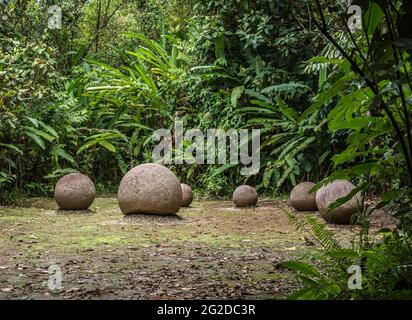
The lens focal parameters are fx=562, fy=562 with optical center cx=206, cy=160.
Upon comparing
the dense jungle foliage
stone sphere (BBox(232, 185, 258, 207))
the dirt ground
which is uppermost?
the dense jungle foliage

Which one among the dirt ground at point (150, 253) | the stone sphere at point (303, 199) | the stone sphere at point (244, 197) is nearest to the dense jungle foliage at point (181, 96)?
the stone sphere at point (303, 199)

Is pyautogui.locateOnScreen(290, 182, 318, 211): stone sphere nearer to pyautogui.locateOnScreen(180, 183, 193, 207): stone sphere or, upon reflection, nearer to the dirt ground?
the dirt ground

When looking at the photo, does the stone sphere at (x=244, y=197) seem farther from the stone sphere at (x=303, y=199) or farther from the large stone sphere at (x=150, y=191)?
the large stone sphere at (x=150, y=191)

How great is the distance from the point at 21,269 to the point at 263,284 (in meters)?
2.24

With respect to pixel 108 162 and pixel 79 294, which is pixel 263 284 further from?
pixel 108 162

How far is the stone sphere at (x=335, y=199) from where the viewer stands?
7711 mm

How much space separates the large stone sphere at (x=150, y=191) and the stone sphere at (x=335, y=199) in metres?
2.16

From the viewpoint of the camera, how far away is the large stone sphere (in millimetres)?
8289

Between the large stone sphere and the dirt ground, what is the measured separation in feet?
0.60

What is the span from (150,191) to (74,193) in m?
2.06

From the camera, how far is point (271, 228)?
7.92m

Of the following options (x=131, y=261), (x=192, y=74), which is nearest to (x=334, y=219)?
(x=131, y=261)

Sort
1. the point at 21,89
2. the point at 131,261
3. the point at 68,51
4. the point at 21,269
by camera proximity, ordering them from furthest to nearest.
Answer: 1. the point at 68,51
2. the point at 21,89
3. the point at 131,261
4. the point at 21,269

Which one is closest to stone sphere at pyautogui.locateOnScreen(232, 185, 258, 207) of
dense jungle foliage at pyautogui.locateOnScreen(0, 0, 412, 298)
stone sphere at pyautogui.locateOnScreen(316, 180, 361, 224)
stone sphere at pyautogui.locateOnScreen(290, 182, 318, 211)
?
stone sphere at pyautogui.locateOnScreen(290, 182, 318, 211)
